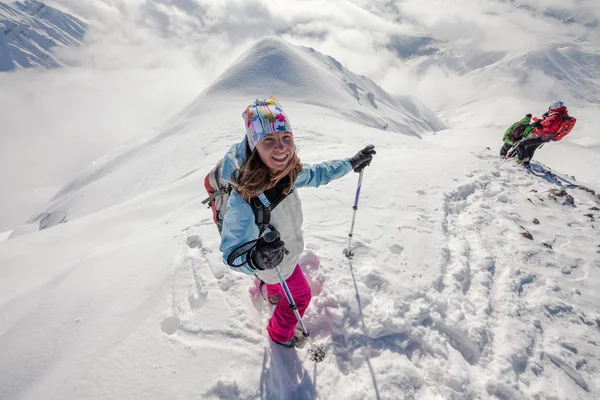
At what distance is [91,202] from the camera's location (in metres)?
19.6

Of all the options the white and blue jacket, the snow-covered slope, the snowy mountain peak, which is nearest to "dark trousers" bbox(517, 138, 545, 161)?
the snow-covered slope

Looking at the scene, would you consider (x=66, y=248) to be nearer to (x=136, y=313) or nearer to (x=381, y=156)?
(x=136, y=313)

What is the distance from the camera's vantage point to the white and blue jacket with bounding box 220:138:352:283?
8.27ft

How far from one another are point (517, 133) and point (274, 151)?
1273 cm

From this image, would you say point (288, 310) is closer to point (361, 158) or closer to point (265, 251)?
point (265, 251)

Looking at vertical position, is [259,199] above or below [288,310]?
above

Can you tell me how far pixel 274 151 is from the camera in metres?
2.69

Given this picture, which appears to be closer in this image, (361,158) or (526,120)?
(361,158)

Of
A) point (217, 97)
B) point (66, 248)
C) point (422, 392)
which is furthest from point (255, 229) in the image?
point (217, 97)

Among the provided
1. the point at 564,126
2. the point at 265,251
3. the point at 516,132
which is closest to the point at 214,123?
the point at 516,132

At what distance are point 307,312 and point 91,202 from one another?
843 inches

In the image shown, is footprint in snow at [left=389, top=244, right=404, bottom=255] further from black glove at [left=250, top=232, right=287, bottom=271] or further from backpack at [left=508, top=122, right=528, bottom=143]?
backpack at [left=508, top=122, right=528, bottom=143]

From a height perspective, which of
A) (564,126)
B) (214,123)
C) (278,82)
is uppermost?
(564,126)

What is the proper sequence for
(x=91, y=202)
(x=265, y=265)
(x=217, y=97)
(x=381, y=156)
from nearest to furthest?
(x=265, y=265) → (x=381, y=156) → (x=91, y=202) → (x=217, y=97)
